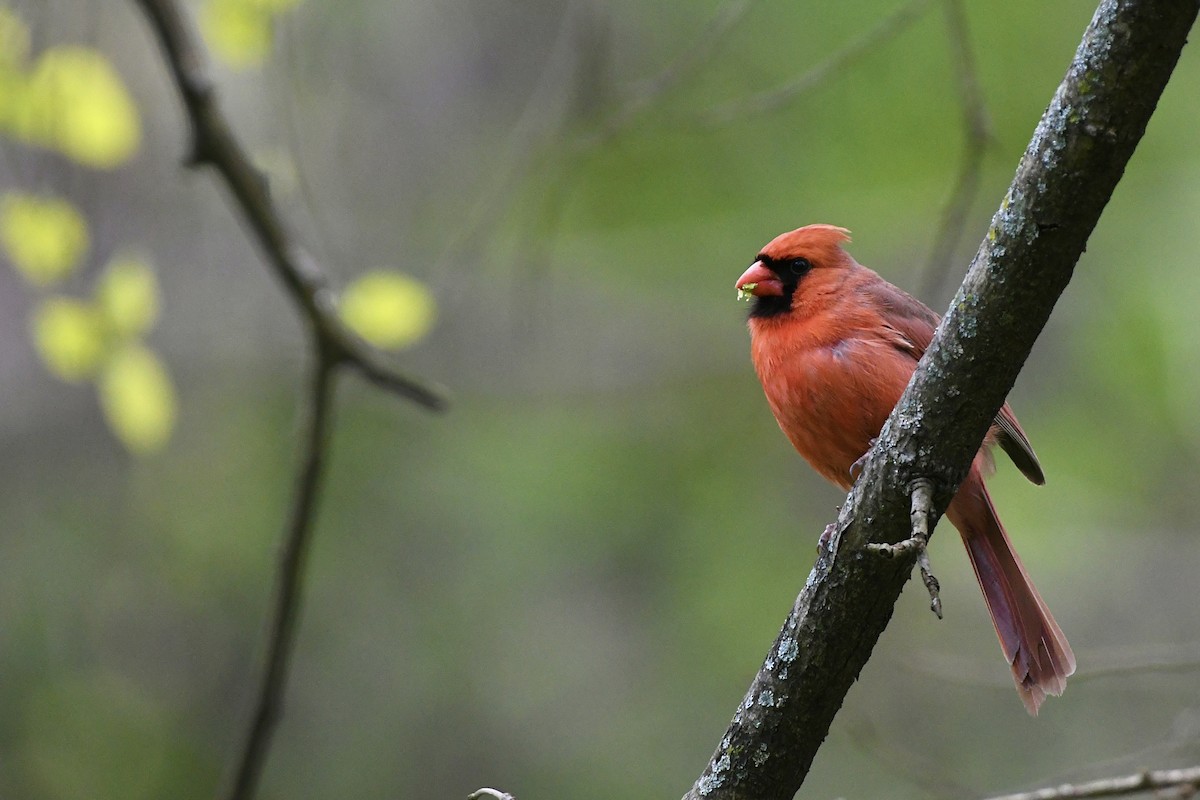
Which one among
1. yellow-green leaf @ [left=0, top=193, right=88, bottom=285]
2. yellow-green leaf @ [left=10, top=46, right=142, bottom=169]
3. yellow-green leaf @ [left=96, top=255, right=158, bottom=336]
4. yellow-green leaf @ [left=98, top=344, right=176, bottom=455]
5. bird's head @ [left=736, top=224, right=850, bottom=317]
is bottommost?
yellow-green leaf @ [left=98, top=344, right=176, bottom=455]

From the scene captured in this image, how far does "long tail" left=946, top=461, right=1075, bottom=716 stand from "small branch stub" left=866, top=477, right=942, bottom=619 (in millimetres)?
1159

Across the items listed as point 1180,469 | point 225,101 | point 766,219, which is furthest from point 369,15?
point 1180,469

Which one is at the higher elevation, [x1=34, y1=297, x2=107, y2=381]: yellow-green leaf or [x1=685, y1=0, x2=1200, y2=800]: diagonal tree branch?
[x1=685, y1=0, x2=1200, y2=800]: diagonal tree branch

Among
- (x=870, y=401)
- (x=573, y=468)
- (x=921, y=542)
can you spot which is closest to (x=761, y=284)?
(x=870, y=401)

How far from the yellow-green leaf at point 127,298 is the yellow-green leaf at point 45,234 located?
0.32 feet

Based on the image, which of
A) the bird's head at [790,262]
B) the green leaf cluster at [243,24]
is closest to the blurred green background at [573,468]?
the bird's head at [790,262]

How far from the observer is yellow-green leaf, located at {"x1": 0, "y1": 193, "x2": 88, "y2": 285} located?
2.90 metres

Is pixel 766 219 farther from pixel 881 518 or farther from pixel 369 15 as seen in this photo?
pixel 881 518

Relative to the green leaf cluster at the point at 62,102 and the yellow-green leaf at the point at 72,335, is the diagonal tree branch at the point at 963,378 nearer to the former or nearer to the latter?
the yellow-green leaf at the point at 72,335

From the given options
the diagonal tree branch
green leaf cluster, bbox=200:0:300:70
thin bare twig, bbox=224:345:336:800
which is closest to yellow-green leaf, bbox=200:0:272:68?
green leaf cluster, bbox=200:0:300:70

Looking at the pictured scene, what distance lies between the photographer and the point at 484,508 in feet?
20.3

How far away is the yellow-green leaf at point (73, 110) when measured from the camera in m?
3.01

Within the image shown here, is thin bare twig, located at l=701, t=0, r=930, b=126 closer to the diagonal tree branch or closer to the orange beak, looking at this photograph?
the orange beak

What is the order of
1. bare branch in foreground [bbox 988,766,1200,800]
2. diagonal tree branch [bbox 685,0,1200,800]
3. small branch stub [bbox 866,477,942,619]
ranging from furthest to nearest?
bare branch in foreground [bbox 988,766,1200,800]
small branch stub [bbox 866,477,942,619]
diagonal tree branch [bbox 685,0,1200,800]
